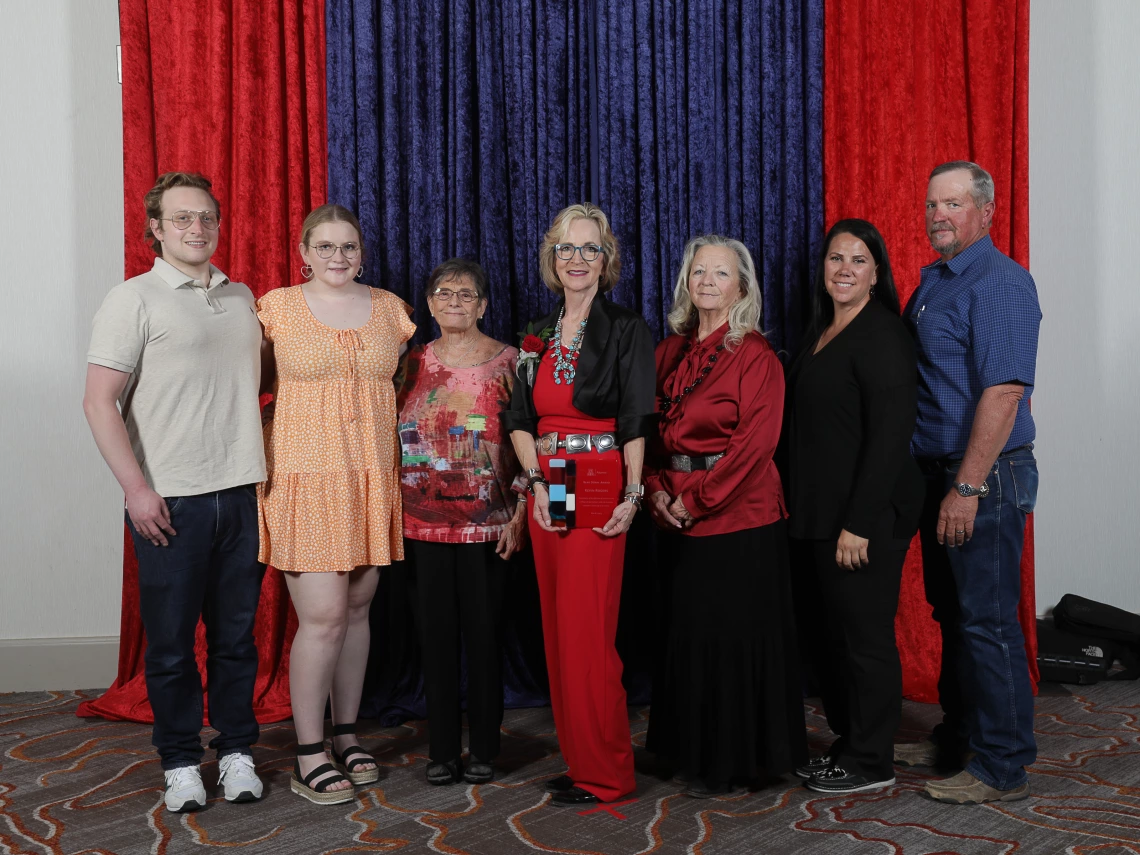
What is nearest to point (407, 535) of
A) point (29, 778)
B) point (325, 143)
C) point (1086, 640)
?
point (29, 778)

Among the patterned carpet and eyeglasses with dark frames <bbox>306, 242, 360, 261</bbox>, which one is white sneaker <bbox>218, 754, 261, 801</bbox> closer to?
the patterned carpet

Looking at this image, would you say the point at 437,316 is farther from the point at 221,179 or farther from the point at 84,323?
the point at 84,323

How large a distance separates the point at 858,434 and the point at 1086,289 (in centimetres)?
192

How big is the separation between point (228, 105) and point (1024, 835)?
317cm

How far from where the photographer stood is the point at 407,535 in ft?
8.90

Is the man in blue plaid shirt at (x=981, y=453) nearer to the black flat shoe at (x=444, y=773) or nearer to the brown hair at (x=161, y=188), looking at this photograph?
the black flat shoe at (x=444, y=773)

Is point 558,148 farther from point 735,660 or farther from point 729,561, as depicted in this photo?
point 735,660

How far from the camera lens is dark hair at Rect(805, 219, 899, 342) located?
2631 mm

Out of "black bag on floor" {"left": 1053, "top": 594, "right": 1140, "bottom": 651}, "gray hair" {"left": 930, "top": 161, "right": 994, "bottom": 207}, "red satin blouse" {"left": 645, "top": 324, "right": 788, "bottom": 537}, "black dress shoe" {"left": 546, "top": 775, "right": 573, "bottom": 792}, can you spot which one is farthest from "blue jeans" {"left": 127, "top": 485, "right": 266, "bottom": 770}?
"black bag on floor" {"left": 1053, "top": 594, "right": 1140, "bottom": 651}

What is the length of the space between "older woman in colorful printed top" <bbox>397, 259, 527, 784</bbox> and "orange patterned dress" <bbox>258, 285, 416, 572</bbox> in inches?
4.2

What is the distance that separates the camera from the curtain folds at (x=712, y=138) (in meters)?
3.46

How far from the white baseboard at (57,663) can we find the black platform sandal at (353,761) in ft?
4.17

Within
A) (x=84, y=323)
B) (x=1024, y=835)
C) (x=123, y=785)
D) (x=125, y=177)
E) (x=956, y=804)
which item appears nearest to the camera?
(x=1024, y=835)

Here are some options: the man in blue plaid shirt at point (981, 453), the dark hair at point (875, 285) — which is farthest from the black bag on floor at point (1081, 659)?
the dark hair at point (875, 285)
